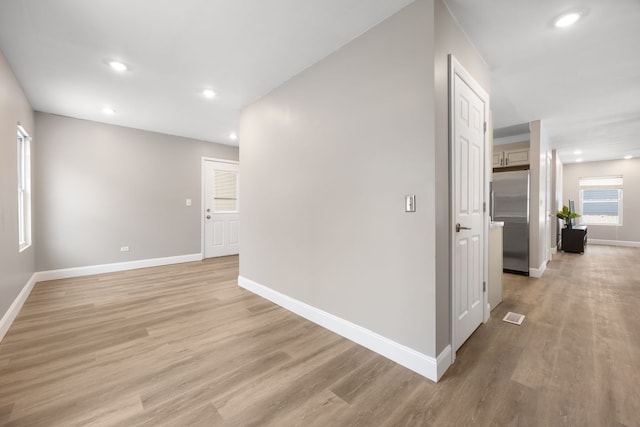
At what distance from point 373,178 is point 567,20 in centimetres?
189

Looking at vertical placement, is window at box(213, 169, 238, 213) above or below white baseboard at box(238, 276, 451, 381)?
above

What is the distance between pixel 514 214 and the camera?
14.6ft

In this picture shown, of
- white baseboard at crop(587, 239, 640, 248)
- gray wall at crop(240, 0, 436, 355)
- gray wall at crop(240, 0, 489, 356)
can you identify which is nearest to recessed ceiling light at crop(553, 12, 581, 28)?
gray wall at crop(240, 0, 489, 356)

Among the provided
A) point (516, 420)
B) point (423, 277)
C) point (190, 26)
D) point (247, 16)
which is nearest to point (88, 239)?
point (190, 26)

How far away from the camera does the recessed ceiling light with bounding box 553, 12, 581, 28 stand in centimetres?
197

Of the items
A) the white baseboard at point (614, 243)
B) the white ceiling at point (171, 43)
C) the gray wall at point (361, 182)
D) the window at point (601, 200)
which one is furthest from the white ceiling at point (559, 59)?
the white baseboard at point (614, 243)

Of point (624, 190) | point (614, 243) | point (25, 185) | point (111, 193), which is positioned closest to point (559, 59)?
Result: point (111, 193)

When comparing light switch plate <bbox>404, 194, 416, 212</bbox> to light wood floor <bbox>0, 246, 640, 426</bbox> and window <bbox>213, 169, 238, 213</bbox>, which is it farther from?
window <bbox>213, 169, 238, 213</bbox>

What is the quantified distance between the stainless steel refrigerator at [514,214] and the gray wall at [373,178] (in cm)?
252

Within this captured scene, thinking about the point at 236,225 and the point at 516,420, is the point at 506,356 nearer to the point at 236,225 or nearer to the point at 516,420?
the point at 516,420

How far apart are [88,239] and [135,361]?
3.56m

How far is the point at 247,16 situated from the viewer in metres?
1.99

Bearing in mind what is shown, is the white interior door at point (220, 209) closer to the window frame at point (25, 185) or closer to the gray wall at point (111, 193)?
the gray wall at point (111, 193)

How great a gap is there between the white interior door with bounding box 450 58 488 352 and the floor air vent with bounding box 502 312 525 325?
35 centimetres
